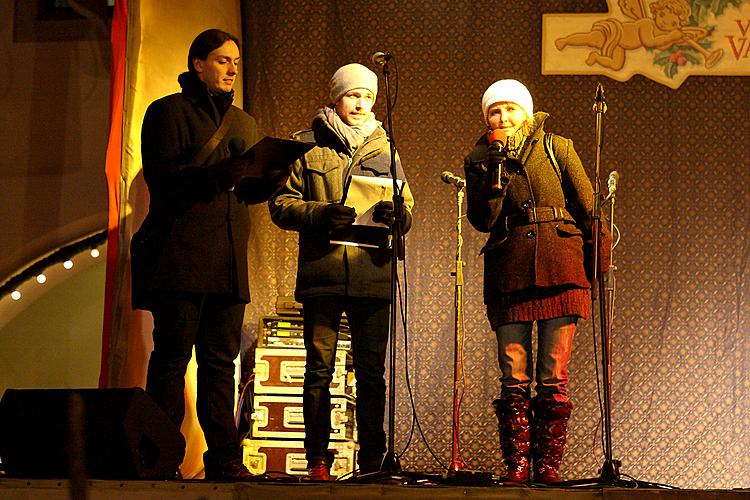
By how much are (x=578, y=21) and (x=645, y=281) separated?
4.90 feet

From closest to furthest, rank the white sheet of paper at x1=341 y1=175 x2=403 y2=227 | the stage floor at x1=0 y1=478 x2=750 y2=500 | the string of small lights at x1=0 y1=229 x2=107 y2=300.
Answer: the stage floor at x1=0 y1=478 x2=750 y2=500 → the white sheet of paper at x1=341 y1=175 x2=403 y2=227 → the string of small lights at x1=0 y1=229 x2=107 y2=300

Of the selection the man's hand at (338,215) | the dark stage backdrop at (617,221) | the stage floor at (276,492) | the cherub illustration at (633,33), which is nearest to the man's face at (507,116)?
the man's hand at (338,215)

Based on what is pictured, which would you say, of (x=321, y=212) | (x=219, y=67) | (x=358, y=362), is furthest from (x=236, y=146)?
(x=358, y=362)

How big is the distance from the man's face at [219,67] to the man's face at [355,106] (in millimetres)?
496

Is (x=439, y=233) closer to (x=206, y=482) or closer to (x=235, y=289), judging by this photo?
(x=235, y=289)

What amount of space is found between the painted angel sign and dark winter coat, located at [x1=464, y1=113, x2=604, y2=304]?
1933 millimetres

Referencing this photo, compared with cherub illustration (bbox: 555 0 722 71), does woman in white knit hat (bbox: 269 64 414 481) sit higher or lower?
lower

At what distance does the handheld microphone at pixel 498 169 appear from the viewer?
3219 millimetres

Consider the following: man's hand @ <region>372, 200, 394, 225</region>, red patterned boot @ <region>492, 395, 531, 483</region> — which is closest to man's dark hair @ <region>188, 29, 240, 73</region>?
man's hand @ <region>372, 200, 394, 225</region>

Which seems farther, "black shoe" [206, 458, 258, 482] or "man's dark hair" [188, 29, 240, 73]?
"man's dark hair" [188, 29, 240, 73]

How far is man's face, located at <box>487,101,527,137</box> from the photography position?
3.51 meters

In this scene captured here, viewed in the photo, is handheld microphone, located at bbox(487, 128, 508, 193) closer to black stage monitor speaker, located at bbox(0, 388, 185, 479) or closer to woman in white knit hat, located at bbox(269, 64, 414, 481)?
woman in white knit hat, located at bbox(269, 64, 414, 481)

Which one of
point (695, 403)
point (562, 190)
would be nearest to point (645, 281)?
point (695, 403)

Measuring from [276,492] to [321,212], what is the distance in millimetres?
1269
